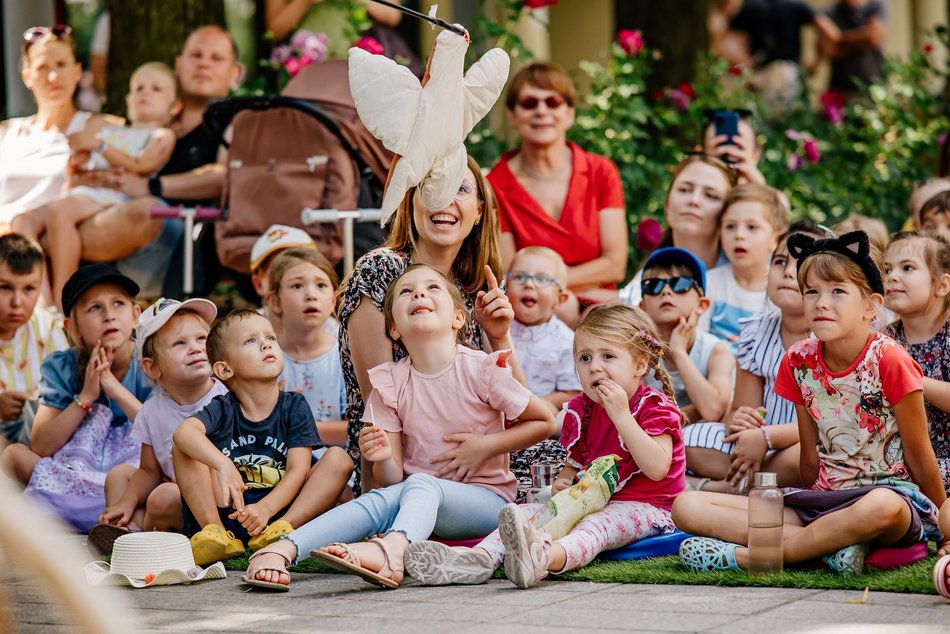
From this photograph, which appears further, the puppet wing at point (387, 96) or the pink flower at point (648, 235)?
the pink flower at point (648, 235)

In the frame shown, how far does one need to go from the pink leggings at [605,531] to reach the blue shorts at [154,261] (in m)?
3.53

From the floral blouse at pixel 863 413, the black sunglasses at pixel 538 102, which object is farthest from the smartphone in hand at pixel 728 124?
the floral blouse at pixel 863 413

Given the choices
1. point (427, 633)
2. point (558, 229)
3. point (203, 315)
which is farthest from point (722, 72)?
point (427, 633)

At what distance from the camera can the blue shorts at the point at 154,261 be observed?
7.41 metres

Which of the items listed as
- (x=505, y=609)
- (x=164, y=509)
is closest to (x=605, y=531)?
(x=505, y=609)

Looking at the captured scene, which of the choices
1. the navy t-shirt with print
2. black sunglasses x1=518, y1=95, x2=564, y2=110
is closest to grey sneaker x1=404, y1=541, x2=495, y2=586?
the navy t-shirt with print

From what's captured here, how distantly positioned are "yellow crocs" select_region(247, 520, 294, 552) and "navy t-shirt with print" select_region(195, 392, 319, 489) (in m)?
0.30

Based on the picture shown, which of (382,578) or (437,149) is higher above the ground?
(437,149)

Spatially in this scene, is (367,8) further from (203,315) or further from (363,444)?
(363,444)

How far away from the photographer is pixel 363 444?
4.44 m

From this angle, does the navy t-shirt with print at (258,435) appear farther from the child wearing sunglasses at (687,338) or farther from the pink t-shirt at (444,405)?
the child wearing sunglasses at (687,338)

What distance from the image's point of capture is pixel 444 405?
4.61 meters

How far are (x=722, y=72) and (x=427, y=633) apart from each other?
6.68 meters

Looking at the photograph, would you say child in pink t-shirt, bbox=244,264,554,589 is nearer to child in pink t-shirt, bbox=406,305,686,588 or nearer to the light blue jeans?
the light blue jeans
